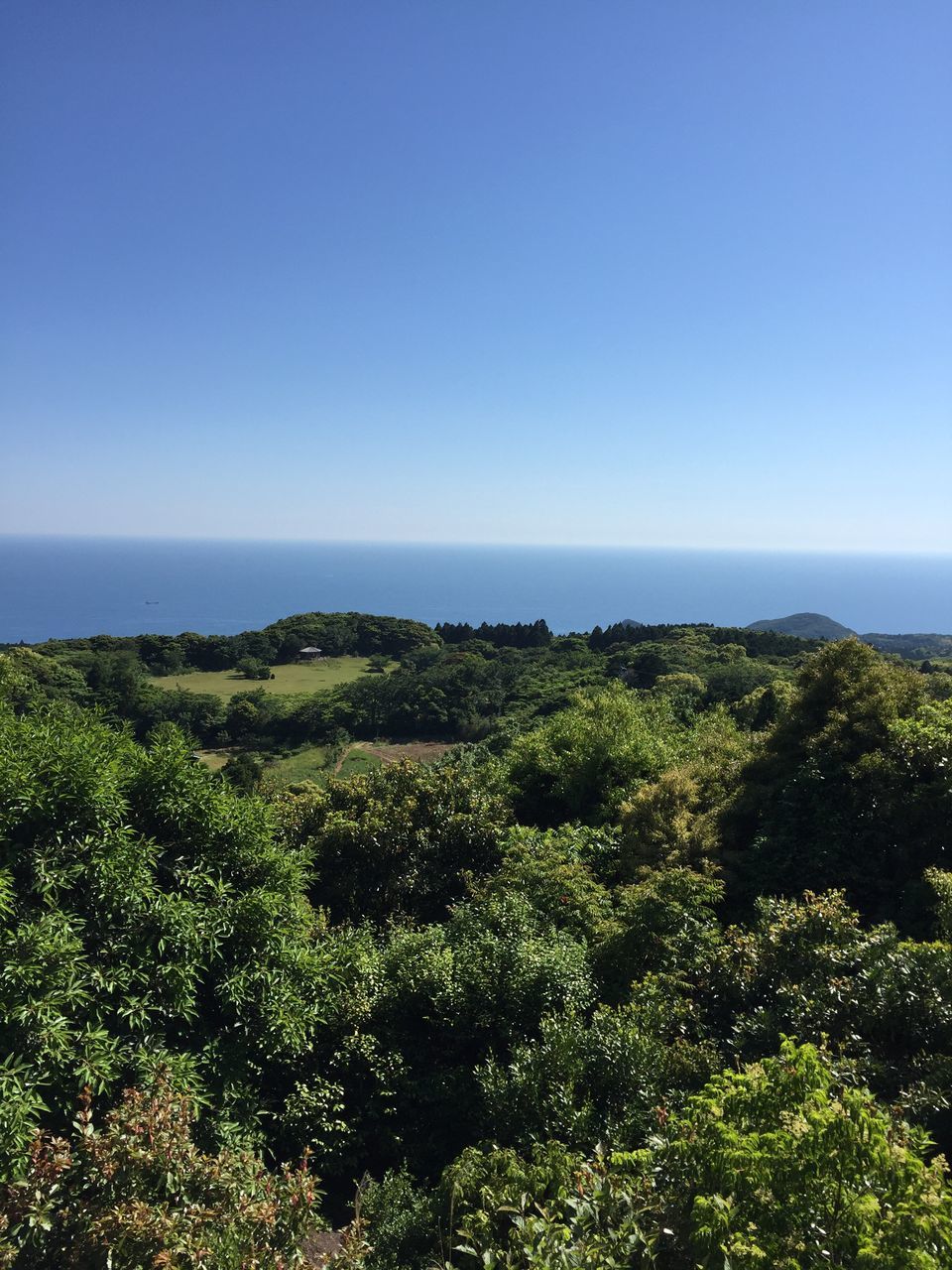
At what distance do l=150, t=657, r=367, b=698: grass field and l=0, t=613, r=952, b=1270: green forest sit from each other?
180 feet

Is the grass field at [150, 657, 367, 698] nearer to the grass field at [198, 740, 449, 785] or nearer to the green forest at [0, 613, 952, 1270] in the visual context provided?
the grass field at [198, 740, 449, 785]

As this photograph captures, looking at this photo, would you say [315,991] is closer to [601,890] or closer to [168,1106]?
[168,1106]

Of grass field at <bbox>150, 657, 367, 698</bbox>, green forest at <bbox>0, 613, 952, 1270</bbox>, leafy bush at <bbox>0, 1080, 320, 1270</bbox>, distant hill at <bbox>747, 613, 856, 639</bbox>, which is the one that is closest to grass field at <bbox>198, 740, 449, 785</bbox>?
grass field at <bbox>150, 657, 367, 698</bbox>

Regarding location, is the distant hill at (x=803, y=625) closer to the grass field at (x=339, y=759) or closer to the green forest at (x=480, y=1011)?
the grass field at (x=339, y=759)

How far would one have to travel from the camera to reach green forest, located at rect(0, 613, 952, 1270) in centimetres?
354

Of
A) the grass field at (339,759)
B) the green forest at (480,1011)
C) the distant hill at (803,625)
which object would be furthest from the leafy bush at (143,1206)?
the distant hill at (803,625)

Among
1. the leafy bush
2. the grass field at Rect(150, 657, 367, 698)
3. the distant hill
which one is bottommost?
the grass field at Rect(150, 657, 367, 698)

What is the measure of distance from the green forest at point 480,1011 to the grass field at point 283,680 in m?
54.8

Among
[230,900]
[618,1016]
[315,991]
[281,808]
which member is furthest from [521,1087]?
[281,808]

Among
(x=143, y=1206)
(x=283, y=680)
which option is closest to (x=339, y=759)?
(x=283, y=680)

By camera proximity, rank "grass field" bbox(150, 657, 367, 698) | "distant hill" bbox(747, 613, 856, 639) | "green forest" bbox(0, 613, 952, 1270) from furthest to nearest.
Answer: "distant hill" bbox(747, 613, 856, 639) → "grass field" bbox(150, 657, 367, 698) → "green forest" bbox(0, 613, 952, 1270)

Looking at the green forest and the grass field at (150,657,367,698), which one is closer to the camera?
the green forest

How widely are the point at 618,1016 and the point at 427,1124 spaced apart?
2401 millimetres

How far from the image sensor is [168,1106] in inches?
166
